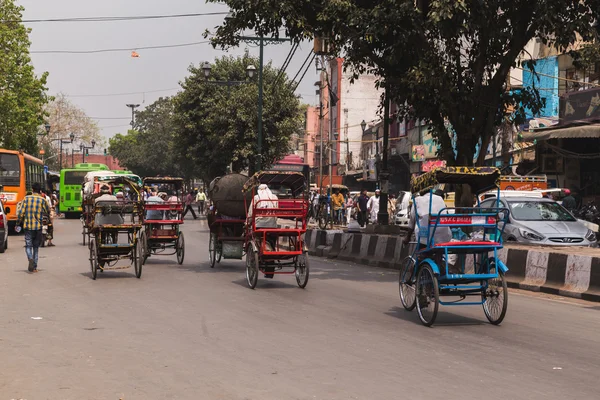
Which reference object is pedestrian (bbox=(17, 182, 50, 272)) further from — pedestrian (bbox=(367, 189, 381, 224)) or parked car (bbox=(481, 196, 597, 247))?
pedestrian (bbox=(367, 189, 381, 224))

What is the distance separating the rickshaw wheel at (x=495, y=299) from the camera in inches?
379

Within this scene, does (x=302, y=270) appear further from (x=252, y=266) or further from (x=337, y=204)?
(x=337, y=204)

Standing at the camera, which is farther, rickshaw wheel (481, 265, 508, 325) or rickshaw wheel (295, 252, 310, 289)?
rickshaw wheel (295, 252, 310, 289)

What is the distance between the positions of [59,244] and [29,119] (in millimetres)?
22310

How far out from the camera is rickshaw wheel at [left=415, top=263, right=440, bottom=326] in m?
→ 9.44

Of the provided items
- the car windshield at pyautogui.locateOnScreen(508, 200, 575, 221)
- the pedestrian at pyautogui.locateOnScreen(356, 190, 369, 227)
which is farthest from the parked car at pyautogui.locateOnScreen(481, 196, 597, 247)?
the pedestrian at pyautogui.locateOnScreen(356, 190, 369, 227)

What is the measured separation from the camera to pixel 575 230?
17844mm

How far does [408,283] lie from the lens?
1066 cm

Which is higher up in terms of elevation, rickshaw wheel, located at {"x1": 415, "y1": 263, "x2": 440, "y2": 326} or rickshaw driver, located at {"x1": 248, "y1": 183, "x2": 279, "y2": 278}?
rickshaw driver, located at {"x1": 248, "y1": 183, "x2": 279, "y2": 278}

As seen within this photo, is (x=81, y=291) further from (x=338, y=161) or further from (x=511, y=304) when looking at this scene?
(x=338, y=161)

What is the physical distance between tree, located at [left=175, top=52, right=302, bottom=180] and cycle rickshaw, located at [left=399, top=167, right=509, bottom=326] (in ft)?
104

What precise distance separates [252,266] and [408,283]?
3997mm

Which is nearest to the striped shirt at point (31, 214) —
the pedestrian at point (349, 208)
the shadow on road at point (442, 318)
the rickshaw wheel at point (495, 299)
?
the shadow on road at point (442, 318)

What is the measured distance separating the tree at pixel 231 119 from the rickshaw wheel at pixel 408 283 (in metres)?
31.3
